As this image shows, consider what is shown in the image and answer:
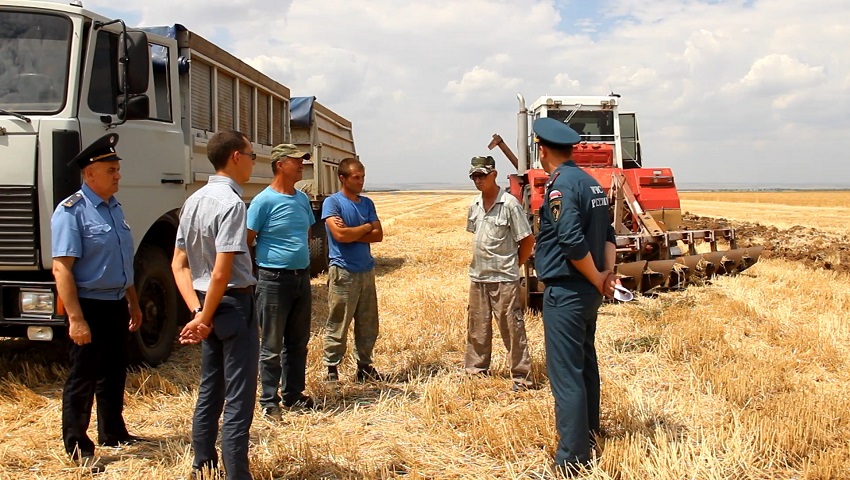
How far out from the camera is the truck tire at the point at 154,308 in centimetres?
548

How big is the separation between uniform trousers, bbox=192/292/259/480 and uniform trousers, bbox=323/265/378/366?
177 cm

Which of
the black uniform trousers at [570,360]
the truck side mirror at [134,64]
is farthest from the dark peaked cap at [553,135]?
the truck side mirror at [134,64]

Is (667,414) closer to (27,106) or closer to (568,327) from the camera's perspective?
(568,327)

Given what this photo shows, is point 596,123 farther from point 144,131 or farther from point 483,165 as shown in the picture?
point 144,131

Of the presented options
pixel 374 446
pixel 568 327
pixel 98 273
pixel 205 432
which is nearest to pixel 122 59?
pixel 98 273

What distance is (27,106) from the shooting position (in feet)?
15.5

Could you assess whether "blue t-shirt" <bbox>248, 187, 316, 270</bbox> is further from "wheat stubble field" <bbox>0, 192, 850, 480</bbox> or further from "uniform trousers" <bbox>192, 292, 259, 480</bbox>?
"uniform trousers" <bbox>192, 292, 259, 480</bbox>

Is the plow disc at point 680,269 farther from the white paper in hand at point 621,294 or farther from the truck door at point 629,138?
the white paper in hand at point 621,294

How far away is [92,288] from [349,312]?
6.14ft

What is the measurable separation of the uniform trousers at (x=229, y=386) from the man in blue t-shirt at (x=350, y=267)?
1764 millimetres

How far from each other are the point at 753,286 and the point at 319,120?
640 centimetres

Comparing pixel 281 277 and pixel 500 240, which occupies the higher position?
pixel 500 240

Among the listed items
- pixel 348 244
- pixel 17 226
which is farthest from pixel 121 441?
pixel 348 244

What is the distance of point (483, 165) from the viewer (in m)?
5.19
